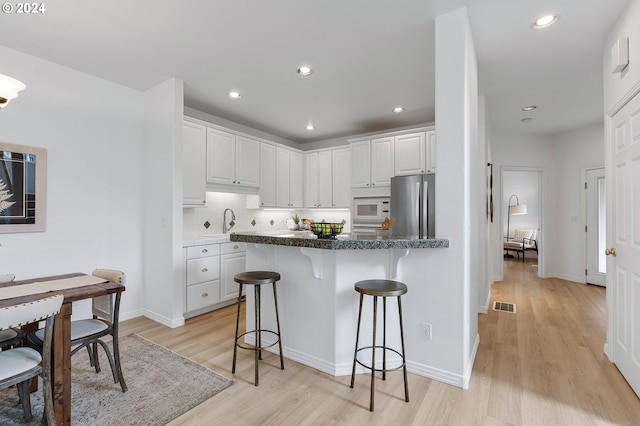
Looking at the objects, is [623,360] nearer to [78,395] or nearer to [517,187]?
[78,395]

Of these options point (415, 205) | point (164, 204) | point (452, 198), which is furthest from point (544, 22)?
point (164, 204)

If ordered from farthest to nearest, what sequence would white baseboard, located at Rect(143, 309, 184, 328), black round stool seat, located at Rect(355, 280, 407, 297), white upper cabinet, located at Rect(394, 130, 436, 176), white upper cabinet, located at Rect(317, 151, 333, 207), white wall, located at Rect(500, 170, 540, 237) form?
1. white wall, located at Rect(500, 170, 540, 237)
2. white upper cabinet, located at Rect(317, 151, 333, 207)
3. white upper cabinet, located at Rect(394, 130, 436, 176)
4. white baseboard, located at Rect(143, 309, 184, 328)
5. black round stool seat, located at Rect(355, 280, 407, 297)

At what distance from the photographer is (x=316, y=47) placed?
2.67 meters

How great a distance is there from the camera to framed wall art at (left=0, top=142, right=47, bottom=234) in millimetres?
2676

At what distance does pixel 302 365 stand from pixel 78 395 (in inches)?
59.7

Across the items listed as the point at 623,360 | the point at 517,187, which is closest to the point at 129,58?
the point at 623,360

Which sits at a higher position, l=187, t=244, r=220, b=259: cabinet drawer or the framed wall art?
the framed wall art

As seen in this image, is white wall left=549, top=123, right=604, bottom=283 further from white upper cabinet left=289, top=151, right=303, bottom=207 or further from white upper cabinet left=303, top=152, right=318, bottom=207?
white upper cabinet left=289, top=151, right=303, bottom=207

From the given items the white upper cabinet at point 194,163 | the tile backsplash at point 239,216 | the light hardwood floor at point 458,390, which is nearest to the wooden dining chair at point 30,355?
the light hardwood floor at point 458,390

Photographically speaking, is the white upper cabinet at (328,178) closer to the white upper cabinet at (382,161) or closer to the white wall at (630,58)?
the white upper cabinet at (382,161)

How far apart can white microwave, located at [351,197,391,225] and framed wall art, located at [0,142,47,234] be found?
3.77 m

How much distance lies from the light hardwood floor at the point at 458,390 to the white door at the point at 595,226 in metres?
2.53

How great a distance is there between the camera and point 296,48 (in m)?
2.69

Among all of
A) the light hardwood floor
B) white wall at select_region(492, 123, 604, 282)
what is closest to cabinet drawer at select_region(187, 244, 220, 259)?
the light hardwood floor
